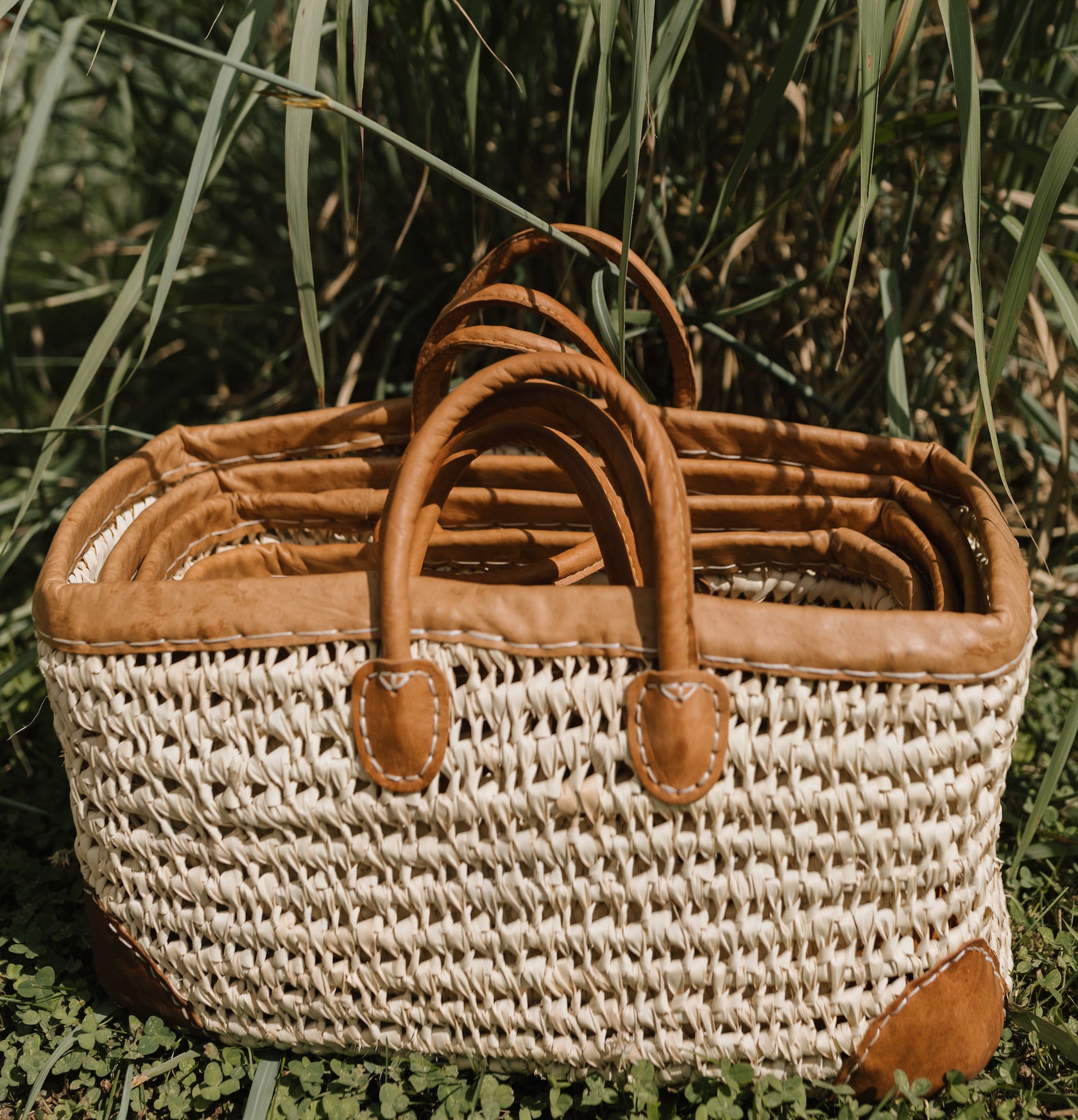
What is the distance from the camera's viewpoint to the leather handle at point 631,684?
0.73 metres

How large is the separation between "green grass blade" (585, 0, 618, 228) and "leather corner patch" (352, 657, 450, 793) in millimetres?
510

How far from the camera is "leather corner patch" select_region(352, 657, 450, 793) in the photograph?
76 cm

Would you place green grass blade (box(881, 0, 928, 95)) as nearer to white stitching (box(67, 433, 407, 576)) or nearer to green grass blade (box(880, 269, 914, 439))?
green grass blade (box(880, 269, 914, 439))

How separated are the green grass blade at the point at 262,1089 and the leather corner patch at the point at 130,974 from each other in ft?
0.26

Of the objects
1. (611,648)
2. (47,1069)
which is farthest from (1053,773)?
(47,1069)

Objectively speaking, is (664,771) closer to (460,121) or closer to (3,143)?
(460,121)

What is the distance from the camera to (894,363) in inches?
47.8

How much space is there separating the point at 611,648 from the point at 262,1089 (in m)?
0.58

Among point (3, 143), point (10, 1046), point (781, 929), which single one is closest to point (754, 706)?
point (781, 929)

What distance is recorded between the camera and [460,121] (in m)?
1.42

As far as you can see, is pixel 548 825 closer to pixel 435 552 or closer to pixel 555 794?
pixel 555 794

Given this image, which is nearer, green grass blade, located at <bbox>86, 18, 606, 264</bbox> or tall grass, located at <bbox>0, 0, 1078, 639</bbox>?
green grass blade, located at <bbox>86, 18, 606, 264</bbox>

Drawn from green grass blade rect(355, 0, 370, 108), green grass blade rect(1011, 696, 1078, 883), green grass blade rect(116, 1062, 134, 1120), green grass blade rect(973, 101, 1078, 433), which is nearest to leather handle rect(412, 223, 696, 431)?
green grass blade rect(355, 0, 370, 108)

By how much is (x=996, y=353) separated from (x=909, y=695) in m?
0.34
